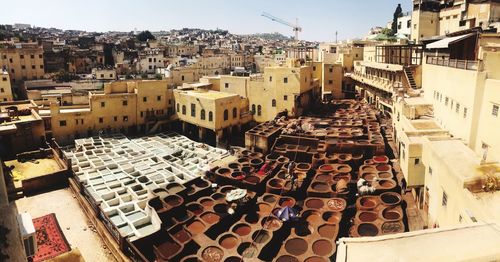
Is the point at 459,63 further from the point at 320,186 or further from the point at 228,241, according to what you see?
the point at 228,241

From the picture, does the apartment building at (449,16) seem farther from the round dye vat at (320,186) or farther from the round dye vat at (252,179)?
the round dye vat at (252,179)

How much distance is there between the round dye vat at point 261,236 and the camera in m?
19.4

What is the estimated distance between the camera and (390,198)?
2131 cm

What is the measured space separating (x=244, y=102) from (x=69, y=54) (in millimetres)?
68120

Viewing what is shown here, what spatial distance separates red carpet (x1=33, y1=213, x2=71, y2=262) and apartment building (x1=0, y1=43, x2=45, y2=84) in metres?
53.3

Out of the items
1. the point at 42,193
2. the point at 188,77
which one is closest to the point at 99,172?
the point at 42,193

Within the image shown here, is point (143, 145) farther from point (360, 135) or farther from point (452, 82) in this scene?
point (452, 82)

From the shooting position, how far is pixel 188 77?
216 feet

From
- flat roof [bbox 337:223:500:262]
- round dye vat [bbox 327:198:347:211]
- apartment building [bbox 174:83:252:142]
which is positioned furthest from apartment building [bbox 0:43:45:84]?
flat roof [bbox 337:223:500:262]

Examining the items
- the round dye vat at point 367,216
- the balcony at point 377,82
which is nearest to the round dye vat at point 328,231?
the round dye vat at point 367,216

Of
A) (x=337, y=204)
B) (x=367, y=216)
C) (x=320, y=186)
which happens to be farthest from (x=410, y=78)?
(x=367, y=216)

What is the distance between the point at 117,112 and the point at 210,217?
25.3 m

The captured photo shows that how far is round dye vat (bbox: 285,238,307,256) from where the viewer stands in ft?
59.6

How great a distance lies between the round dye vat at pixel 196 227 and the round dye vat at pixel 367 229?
888cm
